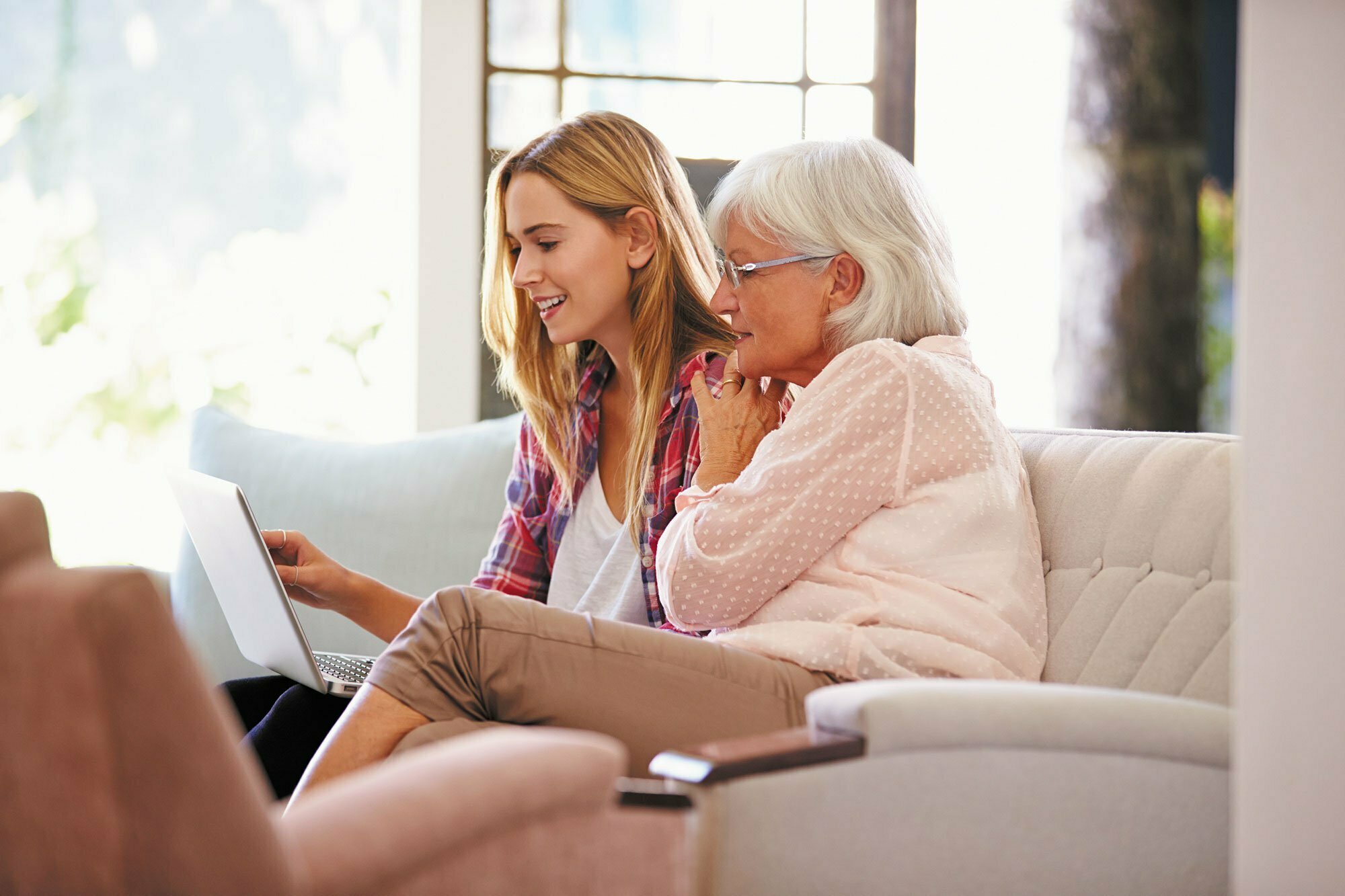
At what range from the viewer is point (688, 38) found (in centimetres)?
323

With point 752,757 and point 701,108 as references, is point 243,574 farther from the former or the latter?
point 701,108

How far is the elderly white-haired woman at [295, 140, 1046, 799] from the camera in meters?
1.37

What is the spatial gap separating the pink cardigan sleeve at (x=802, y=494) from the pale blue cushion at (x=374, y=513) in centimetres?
94

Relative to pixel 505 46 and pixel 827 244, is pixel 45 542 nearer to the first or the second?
pixel 827 244

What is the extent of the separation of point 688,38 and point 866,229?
5.72 feet

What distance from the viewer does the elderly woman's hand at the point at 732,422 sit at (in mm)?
1727

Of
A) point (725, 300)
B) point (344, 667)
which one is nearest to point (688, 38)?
point (725, 300)

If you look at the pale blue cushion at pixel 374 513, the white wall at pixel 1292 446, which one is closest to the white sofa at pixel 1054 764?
the white wall at pixel 1292 446

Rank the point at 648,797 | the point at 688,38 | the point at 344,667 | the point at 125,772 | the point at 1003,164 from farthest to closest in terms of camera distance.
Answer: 1. the point at 1003,164
2. the point at 688,38
3. the point at 344,667
4. the point at 648,797
5. the point at 125,772

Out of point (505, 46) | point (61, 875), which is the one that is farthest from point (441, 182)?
point (61, 875)

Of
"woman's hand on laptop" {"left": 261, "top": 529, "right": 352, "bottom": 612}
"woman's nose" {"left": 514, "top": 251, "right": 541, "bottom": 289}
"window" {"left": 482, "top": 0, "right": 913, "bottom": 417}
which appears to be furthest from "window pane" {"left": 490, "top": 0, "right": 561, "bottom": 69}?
"woman's hand on laptop" {"left": 261, "top": 529, "right": 352, "bottom": 612}

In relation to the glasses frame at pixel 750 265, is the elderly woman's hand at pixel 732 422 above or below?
below

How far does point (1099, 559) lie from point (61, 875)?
3.96 ft

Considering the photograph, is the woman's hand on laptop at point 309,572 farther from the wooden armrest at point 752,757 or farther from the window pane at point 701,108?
the window pane at point 701,108
